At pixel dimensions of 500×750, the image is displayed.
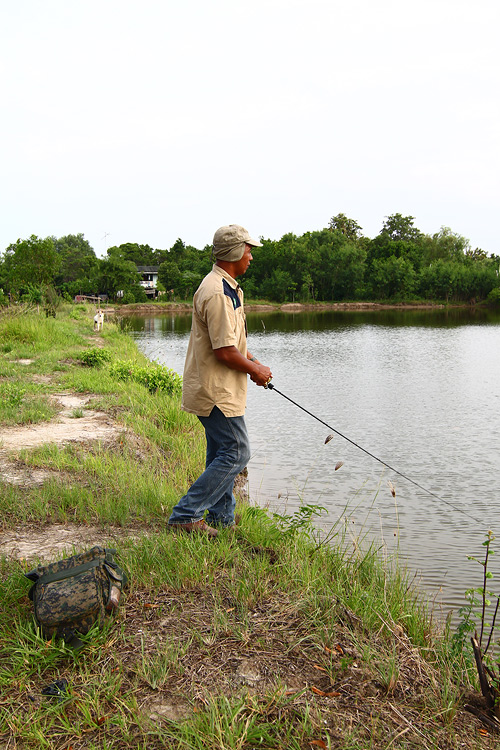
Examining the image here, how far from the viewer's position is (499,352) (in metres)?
24.0

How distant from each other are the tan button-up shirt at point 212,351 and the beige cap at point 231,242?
3.8 inches

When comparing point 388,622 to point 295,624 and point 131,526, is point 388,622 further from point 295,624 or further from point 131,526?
point 131,526

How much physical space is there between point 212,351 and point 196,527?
1071 mm

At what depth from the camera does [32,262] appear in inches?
1104

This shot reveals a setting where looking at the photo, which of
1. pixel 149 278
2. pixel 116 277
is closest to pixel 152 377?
pixel 116 277

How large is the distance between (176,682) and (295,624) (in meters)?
0.69

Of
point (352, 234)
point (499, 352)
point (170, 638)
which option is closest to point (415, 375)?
point (499, 352)

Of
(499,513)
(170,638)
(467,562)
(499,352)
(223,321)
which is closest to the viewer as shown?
(170,638)

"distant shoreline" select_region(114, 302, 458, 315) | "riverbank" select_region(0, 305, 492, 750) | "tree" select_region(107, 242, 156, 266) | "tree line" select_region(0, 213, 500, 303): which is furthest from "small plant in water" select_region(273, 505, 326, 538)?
"tree" select_region(107, 242, 156, 266)

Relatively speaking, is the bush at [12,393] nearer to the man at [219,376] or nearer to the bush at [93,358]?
the bush at [93,358]

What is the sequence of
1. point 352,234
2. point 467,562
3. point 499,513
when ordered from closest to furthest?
point 467,562, point 499,513, point 352,234

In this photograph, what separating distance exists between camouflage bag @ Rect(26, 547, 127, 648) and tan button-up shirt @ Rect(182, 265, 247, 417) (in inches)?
43.8

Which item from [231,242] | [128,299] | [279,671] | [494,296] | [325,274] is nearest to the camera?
[279,671]

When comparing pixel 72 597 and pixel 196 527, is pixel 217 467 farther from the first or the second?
pixel 72 597
